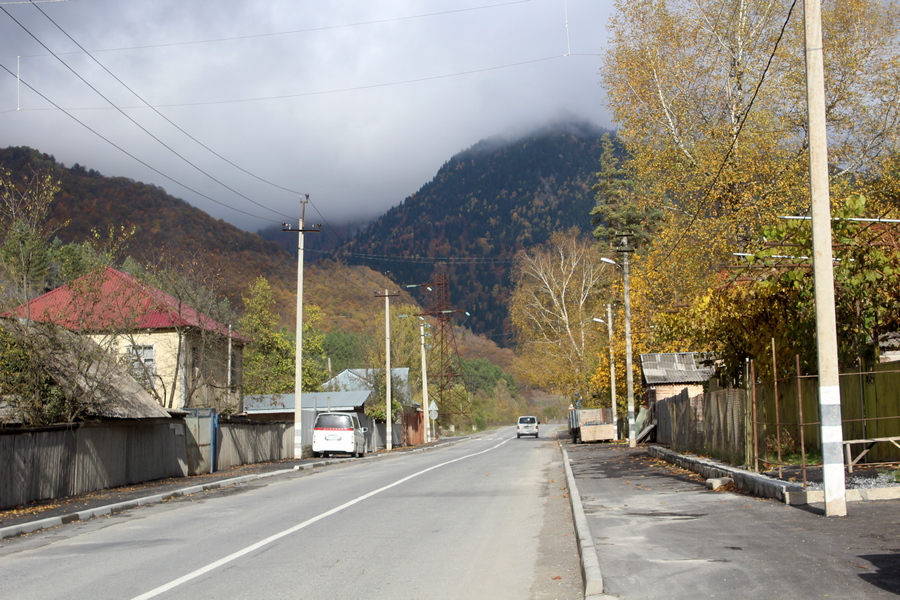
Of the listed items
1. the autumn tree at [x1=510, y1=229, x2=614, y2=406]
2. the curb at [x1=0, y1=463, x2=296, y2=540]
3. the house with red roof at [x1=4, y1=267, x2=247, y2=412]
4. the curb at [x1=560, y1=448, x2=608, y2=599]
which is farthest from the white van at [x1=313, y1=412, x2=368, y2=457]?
the curb at [x1=560, y1=448, x2=608, y2=599]

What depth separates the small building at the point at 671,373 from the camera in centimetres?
4212

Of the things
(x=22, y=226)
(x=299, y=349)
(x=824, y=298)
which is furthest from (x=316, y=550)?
(x=299, y=349)

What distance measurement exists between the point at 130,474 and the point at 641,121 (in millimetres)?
21435

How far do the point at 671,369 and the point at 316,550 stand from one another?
117 feet

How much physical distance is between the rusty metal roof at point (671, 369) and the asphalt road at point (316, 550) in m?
26.0

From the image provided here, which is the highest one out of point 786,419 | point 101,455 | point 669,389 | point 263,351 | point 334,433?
point 263,351

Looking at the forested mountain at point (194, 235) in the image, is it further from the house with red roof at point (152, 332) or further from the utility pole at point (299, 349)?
the utility pole at point (299, 349)

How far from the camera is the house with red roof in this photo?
20.5 meters

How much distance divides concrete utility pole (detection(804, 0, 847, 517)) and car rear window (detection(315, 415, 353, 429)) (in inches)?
1062

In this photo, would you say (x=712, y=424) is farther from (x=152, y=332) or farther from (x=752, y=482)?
(x=152, y=332)

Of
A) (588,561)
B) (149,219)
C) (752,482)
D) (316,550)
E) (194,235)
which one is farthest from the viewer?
(194,235)

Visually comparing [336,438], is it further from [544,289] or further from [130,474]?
[544,289]

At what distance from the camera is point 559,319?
59062 mm

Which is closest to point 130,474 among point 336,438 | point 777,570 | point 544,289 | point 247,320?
point 336,438
